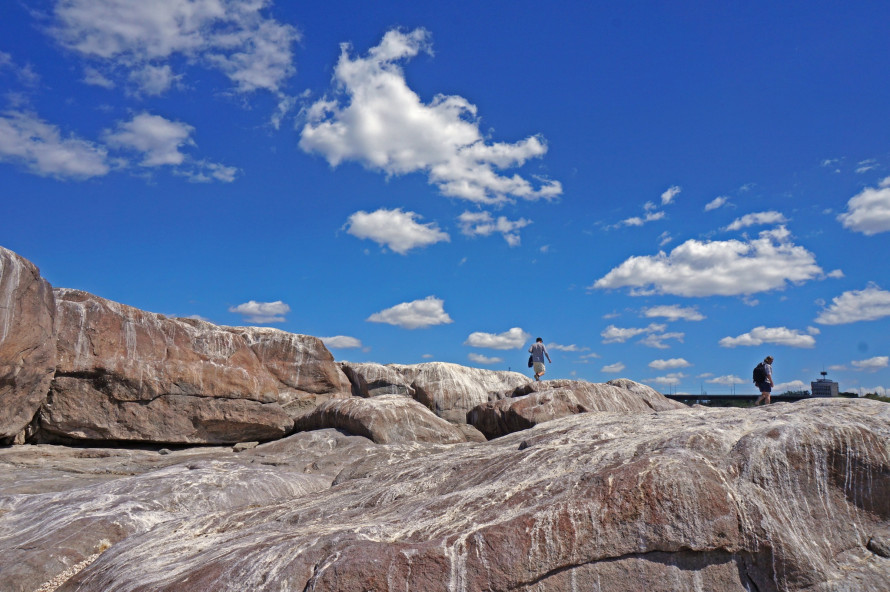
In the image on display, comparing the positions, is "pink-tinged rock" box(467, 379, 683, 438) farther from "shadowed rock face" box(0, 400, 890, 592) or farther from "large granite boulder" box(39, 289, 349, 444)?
"shadowed rock face" box(0, 400, 890, 592)

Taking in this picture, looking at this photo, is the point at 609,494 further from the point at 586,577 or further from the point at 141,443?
the point at 141,443

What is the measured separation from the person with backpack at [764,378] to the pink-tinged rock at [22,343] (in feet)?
60.3

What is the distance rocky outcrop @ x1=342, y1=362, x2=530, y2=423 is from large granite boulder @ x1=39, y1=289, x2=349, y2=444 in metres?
3.65

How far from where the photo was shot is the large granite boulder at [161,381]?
15.8m

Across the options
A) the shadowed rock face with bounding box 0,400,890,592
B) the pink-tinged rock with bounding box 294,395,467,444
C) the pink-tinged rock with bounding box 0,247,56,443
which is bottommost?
the shadowed rock face with bounding box 0,400,890,592

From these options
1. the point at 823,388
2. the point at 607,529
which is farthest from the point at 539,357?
the point at 607,529

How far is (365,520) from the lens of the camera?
677cm

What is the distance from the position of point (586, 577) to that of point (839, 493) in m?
2.60

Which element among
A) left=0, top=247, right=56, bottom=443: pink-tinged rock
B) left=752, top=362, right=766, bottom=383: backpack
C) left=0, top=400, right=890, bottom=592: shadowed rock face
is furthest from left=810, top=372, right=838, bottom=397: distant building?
left=0, top=247, right=56, bottom=443: pink-tinged rock

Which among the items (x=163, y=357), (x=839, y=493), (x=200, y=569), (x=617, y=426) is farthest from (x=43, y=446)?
(x=839, y=493)

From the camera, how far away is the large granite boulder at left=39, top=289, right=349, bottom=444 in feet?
52.0

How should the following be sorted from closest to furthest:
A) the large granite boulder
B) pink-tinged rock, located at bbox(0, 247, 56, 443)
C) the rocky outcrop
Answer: pink-tinged rock, located at bbox(0, 247, 56, 443)
the large granite boulder
the rocky outcrop

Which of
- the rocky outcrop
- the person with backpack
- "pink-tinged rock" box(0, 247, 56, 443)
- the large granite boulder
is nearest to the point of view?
"pink-tinged rock" box(0, 247, 56, 443)

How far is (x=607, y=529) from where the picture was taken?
18.1ft
